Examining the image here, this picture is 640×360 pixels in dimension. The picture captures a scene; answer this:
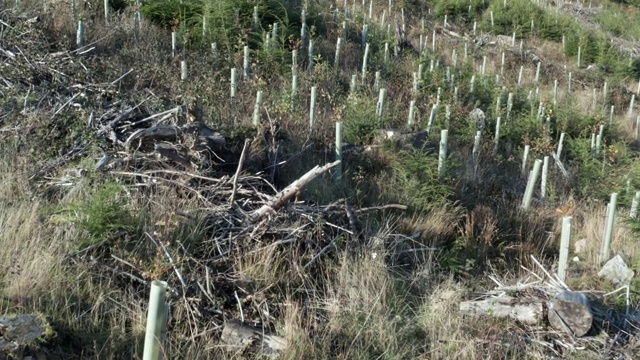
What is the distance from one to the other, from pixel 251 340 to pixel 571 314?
2.30 meters

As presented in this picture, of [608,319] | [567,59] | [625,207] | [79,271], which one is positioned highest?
[79,271]

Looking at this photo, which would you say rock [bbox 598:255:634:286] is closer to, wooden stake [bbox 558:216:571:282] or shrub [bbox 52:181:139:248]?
wooden stake [bbox 558:216:571:282]

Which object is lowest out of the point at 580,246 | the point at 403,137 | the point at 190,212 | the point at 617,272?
the point at 580,246

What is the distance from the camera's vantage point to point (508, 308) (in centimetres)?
529

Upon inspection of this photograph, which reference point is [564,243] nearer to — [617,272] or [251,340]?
[617,272]

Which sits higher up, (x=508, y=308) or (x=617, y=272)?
(x=508, y=308)

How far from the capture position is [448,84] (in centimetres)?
1248

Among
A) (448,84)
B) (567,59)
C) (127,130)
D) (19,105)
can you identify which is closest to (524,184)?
(448,84)

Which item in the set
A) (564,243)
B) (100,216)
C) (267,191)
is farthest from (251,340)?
(564,243)

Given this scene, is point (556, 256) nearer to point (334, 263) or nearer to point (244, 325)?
point (334, 263)

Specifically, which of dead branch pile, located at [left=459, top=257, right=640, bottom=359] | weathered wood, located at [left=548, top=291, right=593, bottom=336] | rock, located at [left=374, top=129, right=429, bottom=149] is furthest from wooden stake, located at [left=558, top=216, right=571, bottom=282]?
rock, located at [left=374, top=129, right=429, bottom=149]

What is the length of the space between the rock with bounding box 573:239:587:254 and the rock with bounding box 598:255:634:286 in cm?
72

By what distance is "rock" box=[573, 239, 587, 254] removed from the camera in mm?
7414

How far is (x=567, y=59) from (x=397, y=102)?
10328mm
